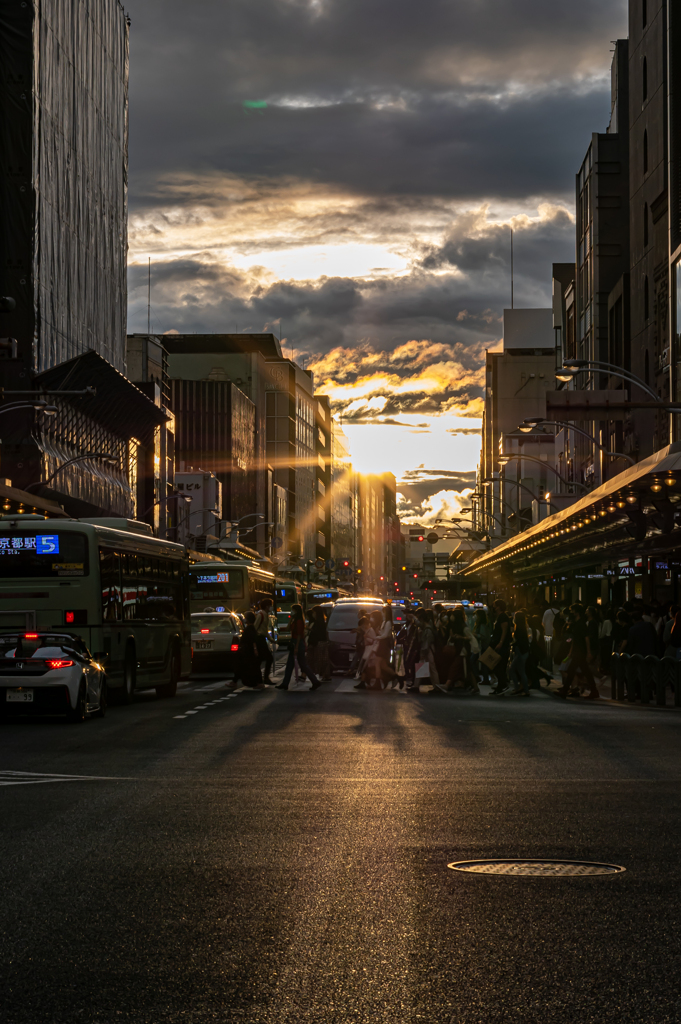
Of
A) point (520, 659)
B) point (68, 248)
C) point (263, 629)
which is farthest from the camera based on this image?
point (68, 248)

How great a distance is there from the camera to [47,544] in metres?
22.5

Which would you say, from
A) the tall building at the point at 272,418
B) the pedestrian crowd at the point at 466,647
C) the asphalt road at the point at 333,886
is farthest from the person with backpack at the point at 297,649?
the tall building at the point at 272,418

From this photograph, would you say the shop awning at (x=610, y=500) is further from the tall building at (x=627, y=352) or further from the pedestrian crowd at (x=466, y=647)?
the pedestrian crowd at (x=466, y=647)

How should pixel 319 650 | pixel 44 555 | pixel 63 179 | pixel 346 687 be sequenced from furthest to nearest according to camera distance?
pixel 63 179 → pixel 319 650 → pixel 346 687 → pixel 44 555

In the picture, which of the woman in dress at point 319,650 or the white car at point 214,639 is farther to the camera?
the white car at point 214,639

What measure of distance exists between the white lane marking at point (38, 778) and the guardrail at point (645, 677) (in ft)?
45.9

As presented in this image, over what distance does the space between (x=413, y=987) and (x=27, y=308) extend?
60.5m

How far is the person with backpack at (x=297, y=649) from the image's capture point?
1104 inches

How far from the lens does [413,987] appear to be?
521 cm

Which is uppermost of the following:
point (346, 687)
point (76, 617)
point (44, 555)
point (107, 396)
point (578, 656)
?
point (107, 396)

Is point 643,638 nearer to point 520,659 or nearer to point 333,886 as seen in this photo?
point 520,659

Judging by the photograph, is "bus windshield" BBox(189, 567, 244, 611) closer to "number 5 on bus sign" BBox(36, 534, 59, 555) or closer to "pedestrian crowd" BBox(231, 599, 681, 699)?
"pedestrian crowd" BBox(231, 599, 681, 699)

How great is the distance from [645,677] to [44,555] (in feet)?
36.9

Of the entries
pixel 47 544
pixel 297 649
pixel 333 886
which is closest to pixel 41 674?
pixel 47 544
